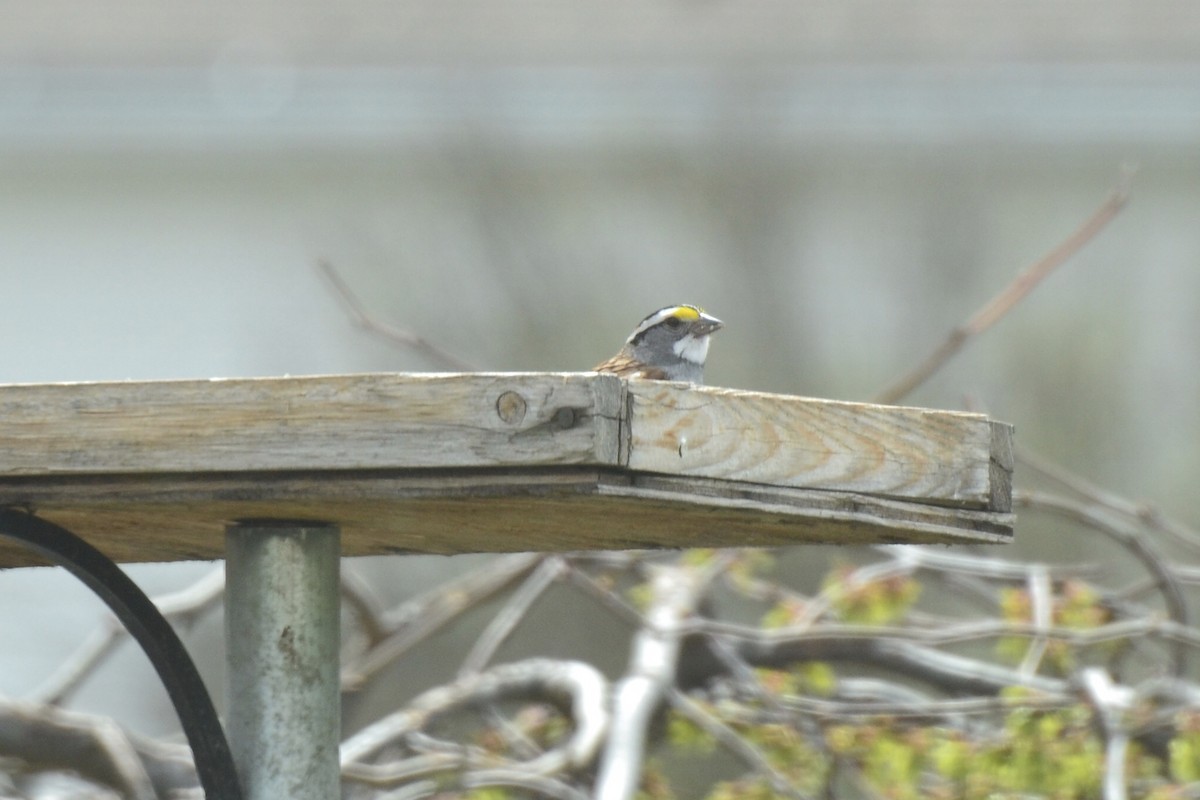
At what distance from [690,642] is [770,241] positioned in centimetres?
666

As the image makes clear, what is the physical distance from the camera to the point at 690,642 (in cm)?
500

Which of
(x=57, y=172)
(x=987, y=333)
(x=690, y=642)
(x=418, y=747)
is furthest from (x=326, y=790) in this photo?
(x=57, y=172)

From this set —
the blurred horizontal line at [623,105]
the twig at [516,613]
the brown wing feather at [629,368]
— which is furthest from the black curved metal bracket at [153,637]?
the blurred horizontal line at [623,105]

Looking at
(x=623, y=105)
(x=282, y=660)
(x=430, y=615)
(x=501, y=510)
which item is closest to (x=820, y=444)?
(x=501, y=510)

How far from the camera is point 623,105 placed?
11914 mm

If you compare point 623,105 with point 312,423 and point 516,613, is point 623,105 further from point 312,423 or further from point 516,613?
point 312,423

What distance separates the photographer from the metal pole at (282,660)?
258 centimetres

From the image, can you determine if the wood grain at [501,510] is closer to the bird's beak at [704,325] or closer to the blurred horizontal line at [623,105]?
the bird's beak at [704,325]

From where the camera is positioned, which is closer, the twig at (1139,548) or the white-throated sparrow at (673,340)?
the twig at (1139,548)

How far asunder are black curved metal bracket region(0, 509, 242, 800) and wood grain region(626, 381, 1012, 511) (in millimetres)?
800

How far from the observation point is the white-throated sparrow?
15.9 ft

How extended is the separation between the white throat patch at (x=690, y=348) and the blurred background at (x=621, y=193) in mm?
5218

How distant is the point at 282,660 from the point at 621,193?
9174mm

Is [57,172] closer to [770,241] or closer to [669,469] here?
[770,241]
